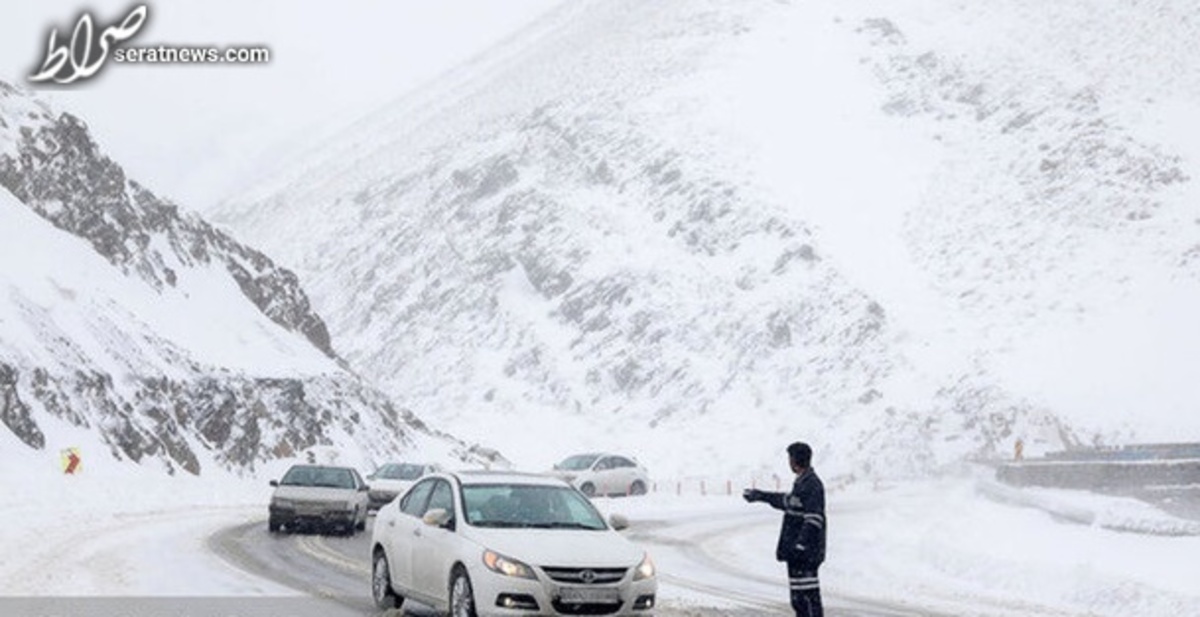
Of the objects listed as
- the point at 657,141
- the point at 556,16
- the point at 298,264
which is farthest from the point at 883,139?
the point at 556,16

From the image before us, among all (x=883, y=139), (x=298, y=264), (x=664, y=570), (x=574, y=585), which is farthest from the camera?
(x=298, y=264)

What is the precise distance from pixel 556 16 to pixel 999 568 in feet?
438

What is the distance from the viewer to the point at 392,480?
32.5 meters

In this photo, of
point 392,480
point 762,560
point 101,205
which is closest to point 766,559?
point 762,560

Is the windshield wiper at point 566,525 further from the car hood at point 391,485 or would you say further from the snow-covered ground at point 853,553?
the car hood at point 391,485

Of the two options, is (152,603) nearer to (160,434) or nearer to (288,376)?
(160,434)

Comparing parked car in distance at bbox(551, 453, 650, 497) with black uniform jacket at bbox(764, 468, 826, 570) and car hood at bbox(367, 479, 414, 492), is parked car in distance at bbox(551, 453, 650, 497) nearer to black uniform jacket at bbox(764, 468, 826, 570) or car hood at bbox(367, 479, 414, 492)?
car hood at bbox(367, 479, 414, 492)

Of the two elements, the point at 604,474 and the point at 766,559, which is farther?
the point at 604,474

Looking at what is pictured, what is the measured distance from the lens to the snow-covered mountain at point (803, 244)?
214 ft

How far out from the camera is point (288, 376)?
183 ft

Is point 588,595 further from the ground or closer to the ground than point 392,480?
further from the ground

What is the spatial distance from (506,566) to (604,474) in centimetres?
3188

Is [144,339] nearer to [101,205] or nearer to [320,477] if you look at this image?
[101,205]

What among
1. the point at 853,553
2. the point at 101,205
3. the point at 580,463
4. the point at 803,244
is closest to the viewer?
the point at 853,553
